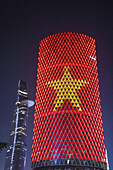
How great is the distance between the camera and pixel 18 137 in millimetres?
173750

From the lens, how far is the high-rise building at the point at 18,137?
171212 millimetres

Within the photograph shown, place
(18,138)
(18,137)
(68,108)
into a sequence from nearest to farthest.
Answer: (68,108) → (18,138) → (18,137)

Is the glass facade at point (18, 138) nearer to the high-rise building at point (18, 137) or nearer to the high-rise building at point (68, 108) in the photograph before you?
the high-rise building at point (18, 137)

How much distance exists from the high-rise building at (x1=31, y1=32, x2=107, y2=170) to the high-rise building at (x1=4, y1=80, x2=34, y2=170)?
65875 millimetres

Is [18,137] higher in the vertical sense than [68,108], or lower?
lower

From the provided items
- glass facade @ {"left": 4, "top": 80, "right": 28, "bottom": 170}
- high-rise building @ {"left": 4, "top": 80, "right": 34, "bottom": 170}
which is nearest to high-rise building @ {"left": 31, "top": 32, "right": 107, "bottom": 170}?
high-rise building @ {"left": 4, "top": 80, "right": 34, "bottom": 170}

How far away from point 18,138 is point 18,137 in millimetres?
890

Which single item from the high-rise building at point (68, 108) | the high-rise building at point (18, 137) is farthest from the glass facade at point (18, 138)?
the high-rise building at point (68, 108)

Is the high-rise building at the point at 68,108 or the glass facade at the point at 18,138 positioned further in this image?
the glass facade at the point at 18,138

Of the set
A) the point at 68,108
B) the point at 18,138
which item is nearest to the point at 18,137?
the point at 18,138

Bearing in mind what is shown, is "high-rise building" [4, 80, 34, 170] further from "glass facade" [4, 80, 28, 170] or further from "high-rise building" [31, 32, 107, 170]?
"high-rise building" [31, 32, 107, 170]

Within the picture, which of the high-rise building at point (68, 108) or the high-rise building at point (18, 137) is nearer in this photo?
the high-rise building at point (68, 108)

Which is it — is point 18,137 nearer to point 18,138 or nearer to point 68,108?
point 18,138

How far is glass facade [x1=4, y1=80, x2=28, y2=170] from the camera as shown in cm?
17112
